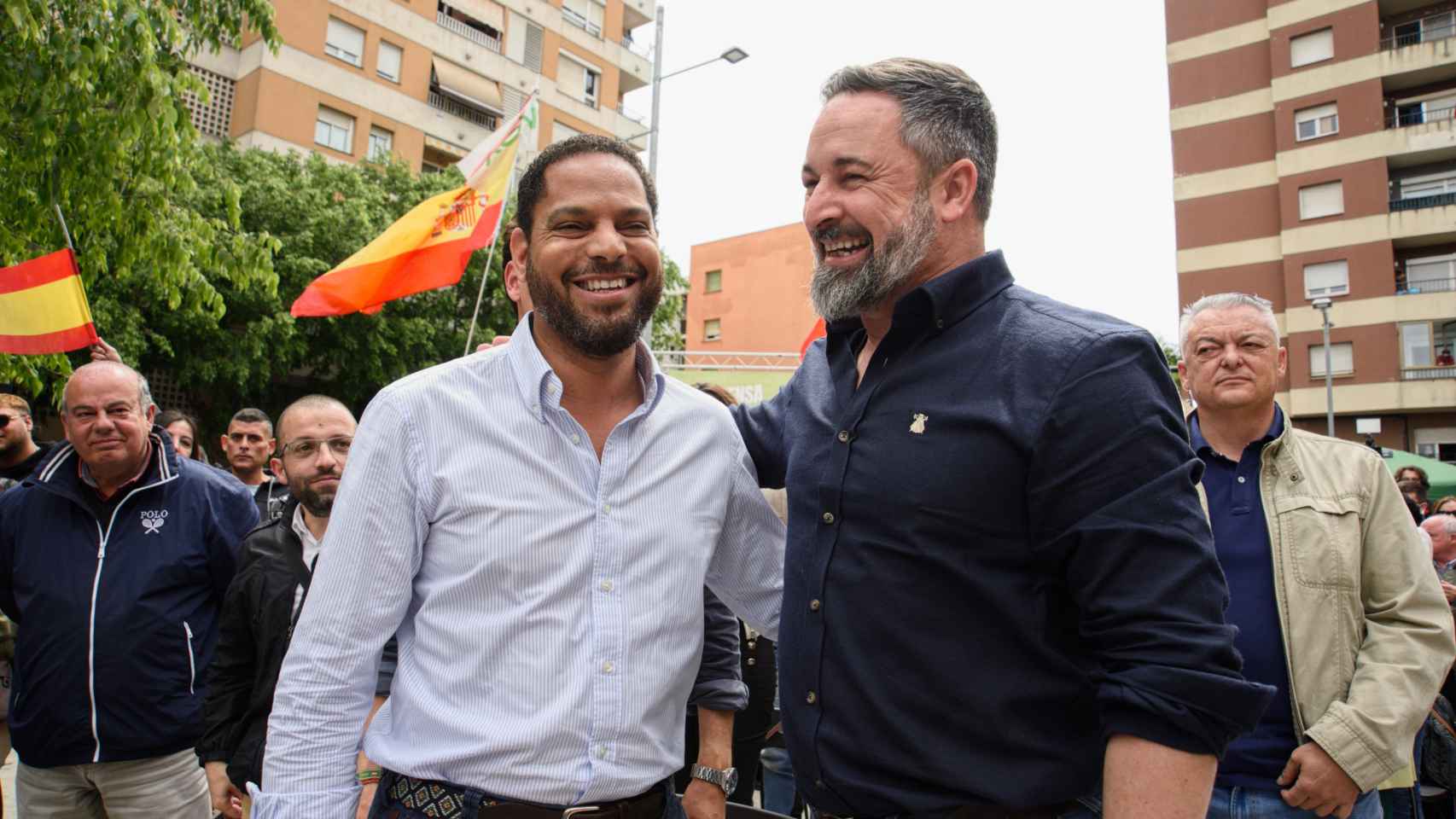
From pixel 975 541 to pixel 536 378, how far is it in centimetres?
108

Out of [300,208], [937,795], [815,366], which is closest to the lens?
[937,795]

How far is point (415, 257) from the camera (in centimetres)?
875

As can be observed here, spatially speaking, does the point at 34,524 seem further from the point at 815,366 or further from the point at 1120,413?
the point at 1120,413

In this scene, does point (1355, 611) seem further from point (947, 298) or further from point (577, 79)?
point (577, 79)

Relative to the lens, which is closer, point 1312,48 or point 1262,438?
point 1262,438

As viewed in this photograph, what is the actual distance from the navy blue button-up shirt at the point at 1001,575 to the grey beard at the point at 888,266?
117mm

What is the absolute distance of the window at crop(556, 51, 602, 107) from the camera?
34406 mm

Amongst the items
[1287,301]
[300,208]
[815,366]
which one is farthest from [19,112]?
[1287,301]

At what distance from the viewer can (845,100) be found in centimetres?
223

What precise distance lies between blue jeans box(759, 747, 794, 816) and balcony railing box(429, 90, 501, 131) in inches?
1165

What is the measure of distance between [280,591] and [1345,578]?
3722 mm

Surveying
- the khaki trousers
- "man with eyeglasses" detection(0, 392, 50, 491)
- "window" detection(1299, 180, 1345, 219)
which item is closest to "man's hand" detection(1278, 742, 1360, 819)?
the khaki trousers

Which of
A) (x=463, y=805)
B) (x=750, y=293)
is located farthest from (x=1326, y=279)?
(x=463, y=805)

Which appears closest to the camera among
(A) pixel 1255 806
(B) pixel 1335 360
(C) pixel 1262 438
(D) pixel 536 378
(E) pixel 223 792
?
(D) pixel 536 378
